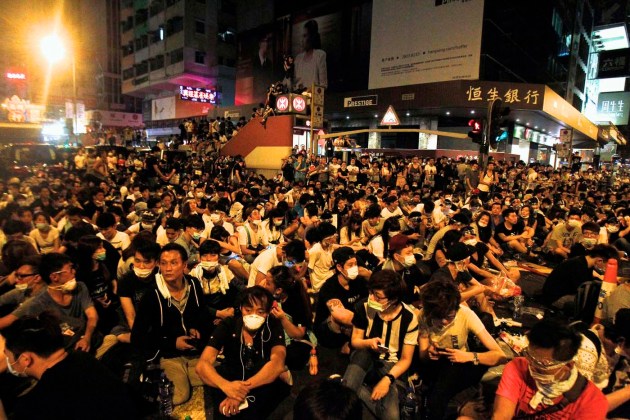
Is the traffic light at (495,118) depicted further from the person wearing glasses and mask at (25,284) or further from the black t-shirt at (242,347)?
the person wearing glasses and mask at (25,284)

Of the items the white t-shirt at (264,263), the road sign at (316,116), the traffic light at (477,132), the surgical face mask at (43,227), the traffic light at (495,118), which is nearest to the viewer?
the white t-shirt at (264,263)

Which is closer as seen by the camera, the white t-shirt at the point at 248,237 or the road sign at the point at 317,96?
the white t-shirt at the point at 248,237

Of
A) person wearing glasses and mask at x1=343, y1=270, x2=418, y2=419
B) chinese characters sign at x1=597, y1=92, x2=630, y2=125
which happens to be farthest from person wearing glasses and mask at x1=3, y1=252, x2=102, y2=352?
chinese characters sign at x1=597, y1=92, x2=630, y2=125

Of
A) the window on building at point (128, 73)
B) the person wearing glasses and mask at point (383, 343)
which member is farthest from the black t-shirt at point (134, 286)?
the window on building at point (128, 73)

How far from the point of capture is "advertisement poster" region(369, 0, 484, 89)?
23.0m

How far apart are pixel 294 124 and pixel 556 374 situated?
20223 mm

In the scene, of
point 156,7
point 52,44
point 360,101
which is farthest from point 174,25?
point 360,101

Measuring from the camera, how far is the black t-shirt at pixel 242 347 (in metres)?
3.40

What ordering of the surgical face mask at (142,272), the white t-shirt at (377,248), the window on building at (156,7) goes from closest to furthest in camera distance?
the surgical face mask at (142,272) < the white t-shirt at (377,248) < the window on building at (156,7)

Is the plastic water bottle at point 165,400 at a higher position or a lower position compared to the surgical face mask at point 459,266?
lower

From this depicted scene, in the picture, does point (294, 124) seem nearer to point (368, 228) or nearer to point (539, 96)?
point (539, 96)

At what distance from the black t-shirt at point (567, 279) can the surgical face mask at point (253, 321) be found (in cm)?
482

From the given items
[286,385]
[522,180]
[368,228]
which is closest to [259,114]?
[522,180]

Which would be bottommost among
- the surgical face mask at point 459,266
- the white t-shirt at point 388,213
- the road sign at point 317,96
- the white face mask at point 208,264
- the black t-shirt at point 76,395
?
the black t-shirt at point 76,395
